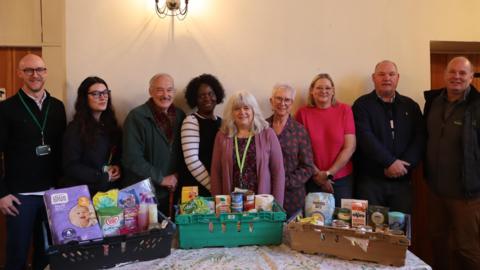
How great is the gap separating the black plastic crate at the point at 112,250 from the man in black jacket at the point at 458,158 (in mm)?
1847

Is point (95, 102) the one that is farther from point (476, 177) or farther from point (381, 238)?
point (476, 177)

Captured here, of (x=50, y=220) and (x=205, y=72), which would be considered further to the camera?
(x=205, y=72)

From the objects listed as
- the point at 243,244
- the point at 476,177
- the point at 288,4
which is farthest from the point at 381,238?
the point at 288,4

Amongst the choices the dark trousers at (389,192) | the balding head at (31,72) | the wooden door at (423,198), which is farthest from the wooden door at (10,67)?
the wooden door at (423,198)

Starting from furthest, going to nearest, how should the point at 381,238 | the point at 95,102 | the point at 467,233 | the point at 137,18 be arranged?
1. the point at 137,18
2. the point at 467,233
3. the point at 95,102
4. the point at 381,238

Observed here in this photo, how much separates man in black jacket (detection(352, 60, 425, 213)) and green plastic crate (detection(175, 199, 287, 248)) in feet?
3.64

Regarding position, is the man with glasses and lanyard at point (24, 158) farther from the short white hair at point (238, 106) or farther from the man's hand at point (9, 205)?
the short white hair at point (238, 106)

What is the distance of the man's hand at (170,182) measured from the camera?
2.26 m

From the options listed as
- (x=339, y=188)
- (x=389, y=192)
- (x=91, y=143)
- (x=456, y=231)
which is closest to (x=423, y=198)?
(x=456, y=231)

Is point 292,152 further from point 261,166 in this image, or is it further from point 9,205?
point 9,205

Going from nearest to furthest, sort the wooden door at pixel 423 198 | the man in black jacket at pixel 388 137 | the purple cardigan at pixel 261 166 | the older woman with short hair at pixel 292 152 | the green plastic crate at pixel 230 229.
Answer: the green plastic crate at pixel 230 229 → the purple cardigan at pixel 261 166 → the older woman with short hair at pixel 292 152 → the man in black jacket at pixel 388 137 → the wooden door at pixel 423 198

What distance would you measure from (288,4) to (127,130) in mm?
1532

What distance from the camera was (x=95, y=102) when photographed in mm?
2174

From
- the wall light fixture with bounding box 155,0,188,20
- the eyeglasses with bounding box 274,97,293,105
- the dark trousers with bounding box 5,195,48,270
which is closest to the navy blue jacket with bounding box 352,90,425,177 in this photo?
the eyeglasses with bounding box 274,97,293,105
